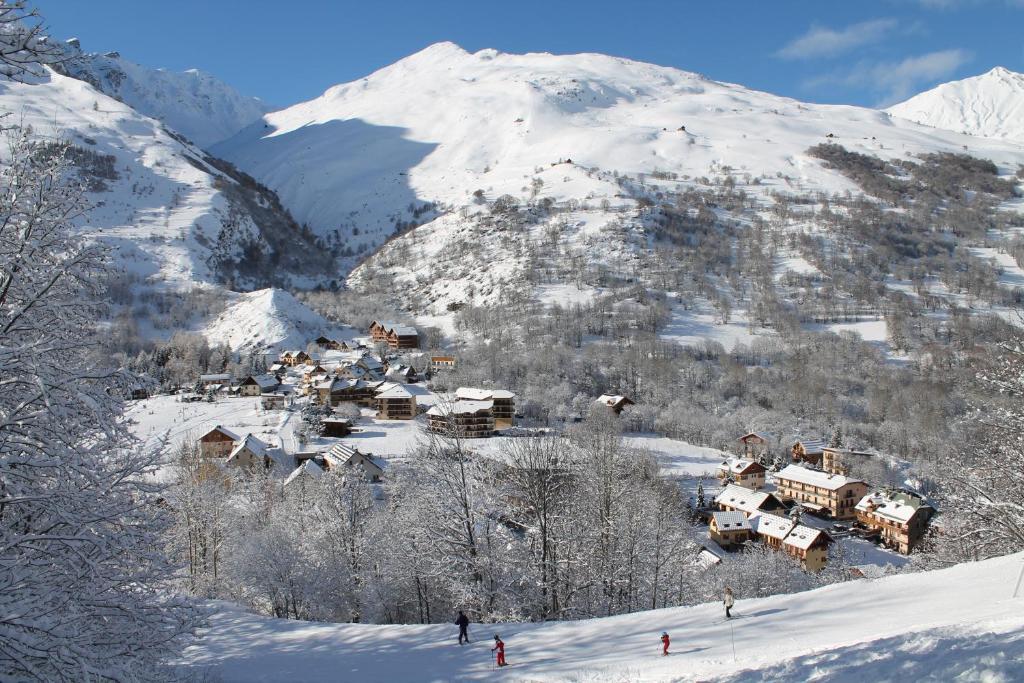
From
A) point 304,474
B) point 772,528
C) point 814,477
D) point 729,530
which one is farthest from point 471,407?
point 814,477

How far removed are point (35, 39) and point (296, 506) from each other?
73.7 feet

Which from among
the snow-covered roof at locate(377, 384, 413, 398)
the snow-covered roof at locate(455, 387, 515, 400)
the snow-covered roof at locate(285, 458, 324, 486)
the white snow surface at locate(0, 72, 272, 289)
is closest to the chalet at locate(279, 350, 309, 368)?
the snow-covered roof at locate(377, 384, 413, 398)

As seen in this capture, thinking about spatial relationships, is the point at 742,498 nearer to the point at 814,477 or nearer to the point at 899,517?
the point at 814,477

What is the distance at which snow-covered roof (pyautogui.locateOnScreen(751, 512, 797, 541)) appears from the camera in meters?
34.9

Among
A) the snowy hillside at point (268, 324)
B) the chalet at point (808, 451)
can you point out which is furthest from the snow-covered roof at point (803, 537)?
the snowy hillside at point (268, 324)

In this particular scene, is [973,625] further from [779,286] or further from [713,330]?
[779,286]

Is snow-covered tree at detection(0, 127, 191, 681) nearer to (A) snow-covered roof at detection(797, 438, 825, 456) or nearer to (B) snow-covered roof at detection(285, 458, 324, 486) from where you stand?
(B) snow-covered roof at detection(285, 458, 324, 486)

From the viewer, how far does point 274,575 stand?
64.1ft

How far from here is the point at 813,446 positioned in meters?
52.3

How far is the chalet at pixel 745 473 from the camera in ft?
147

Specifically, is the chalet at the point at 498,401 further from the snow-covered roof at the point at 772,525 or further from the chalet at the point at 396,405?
the snow-covered roof at the point at 772,525

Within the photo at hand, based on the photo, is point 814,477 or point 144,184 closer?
point 814,477

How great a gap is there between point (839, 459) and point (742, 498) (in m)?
15.5

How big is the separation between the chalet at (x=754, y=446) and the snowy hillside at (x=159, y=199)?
84.1 meters
